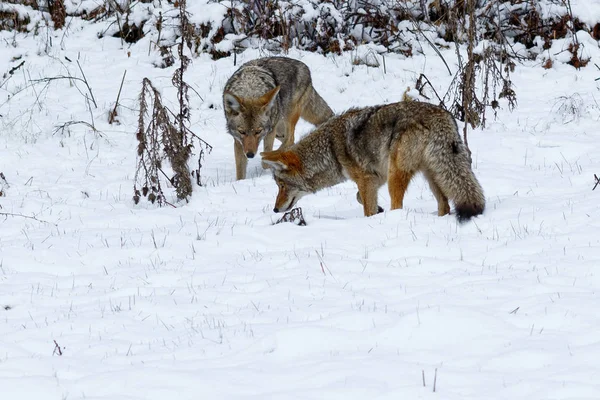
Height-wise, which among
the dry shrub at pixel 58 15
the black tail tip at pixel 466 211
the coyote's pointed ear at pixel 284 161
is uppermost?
the black tail tip at pixel 466 211

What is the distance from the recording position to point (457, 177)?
7.64m

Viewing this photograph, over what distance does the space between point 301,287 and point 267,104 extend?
19.2 ft

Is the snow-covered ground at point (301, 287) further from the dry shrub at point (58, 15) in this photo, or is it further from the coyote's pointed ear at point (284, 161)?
the dry shrub at point (58, 15)

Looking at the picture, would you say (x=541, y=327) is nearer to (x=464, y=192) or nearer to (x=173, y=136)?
(x=464, y=192)

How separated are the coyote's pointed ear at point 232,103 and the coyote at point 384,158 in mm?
2235

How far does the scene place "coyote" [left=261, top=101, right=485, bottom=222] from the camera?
25.3 feet

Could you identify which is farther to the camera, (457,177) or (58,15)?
(58,15)

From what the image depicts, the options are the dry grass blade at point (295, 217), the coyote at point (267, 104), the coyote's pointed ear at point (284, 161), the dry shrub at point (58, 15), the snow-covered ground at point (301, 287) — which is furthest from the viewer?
the dry shrub at point (58, 15)

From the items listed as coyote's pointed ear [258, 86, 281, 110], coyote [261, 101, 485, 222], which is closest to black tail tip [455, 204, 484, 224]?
coyote [261, 101, 485, 222]

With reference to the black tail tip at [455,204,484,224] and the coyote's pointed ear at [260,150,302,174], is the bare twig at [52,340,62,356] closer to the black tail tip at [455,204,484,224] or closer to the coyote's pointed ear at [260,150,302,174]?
the black tail tip at [455,204,484,224]

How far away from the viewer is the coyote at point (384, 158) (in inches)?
304

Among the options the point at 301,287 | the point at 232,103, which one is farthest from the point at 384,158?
the point at 232,103

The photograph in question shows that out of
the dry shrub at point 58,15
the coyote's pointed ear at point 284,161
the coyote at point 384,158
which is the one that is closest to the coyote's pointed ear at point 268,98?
the coyote at point 384,158

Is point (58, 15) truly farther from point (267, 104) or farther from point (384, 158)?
point (384, 158)
